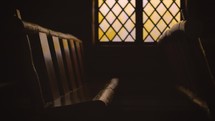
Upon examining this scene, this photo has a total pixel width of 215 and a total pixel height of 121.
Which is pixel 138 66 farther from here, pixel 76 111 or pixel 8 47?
pixel 76 111

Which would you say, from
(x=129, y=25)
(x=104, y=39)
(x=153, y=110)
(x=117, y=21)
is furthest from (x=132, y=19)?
(x=153, y=110)

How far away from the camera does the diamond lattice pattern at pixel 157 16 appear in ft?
17.7

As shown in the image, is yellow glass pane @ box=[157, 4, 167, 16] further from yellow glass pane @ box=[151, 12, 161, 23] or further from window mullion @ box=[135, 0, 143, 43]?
window mullion @ box=[135, 0, 143, 43]

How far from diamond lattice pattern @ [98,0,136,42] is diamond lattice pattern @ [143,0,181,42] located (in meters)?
0.22

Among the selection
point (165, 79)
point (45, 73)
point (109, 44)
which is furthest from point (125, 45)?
point (45, 73)

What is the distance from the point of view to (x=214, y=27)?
5.05 metres

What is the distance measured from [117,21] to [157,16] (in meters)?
0.73

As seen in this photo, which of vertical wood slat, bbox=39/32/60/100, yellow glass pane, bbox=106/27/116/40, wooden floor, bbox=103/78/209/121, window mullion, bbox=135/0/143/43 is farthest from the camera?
yellow glass pane, bbox=106/27/116/40

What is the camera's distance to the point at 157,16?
545cm

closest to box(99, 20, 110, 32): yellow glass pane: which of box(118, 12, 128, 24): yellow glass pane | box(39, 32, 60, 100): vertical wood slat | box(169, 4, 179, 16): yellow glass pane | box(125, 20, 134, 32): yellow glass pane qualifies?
box(118, 12, 128, 24): yellow glass pane

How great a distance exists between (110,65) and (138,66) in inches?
19.4

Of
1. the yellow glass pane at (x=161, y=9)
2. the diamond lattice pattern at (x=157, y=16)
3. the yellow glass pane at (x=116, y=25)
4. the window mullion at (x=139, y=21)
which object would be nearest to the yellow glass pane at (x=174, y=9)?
the diamond lattice pattern at (x=157, y=16)

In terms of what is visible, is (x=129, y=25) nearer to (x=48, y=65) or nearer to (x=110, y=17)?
(x=110, y=17)

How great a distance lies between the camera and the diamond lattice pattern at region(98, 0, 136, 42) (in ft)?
17.9
